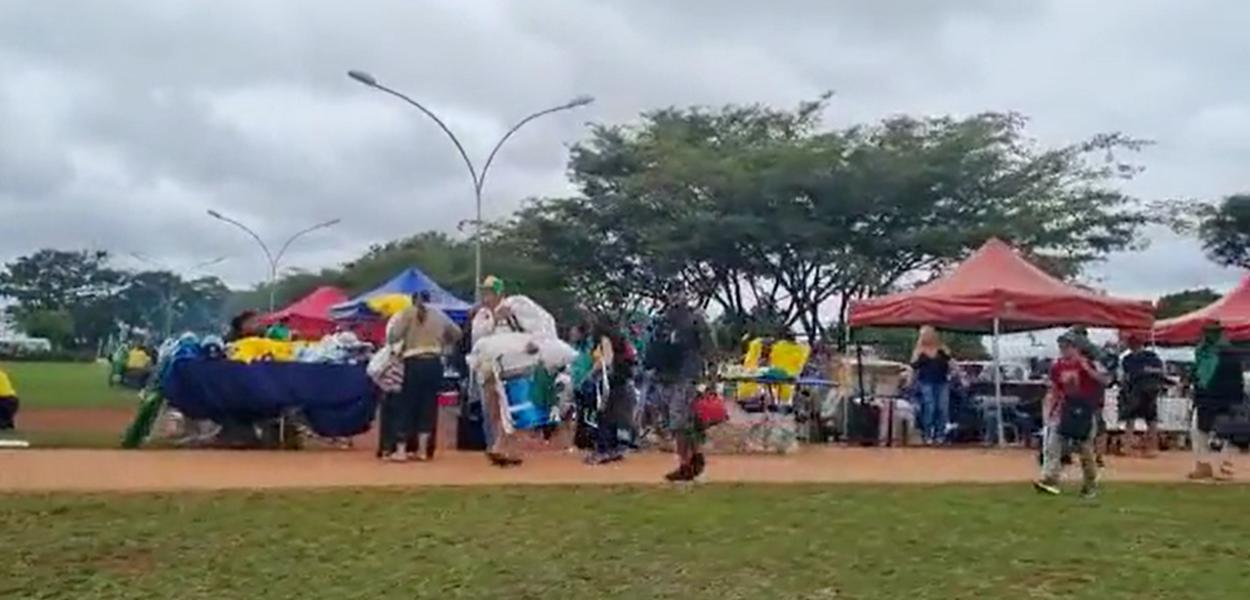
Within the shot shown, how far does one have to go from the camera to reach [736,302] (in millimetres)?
39906

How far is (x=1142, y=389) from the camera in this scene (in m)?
16.7

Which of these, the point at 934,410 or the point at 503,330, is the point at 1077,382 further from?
the point at 934,410

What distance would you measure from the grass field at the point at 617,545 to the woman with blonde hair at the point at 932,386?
7913 millimetres

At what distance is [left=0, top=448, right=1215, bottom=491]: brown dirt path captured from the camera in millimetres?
11484

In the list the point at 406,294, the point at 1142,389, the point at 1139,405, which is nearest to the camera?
the point at 1142,389

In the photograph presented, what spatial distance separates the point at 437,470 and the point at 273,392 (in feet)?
9.67

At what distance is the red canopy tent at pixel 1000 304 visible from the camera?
18234mm

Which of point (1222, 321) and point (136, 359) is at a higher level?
point (1222, 321)

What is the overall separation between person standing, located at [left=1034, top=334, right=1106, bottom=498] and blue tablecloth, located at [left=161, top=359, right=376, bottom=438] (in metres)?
6.78

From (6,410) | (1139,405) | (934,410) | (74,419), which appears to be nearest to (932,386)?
(934,410)

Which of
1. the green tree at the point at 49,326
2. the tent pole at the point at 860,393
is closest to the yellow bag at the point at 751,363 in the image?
the tent pole at the point at 860,393

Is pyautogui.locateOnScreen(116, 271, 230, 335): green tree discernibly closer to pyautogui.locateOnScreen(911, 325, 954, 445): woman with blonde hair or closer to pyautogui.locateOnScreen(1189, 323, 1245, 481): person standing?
pyautogui.locateOnScreen(911, 325, 954, 445): woman with blonde hair

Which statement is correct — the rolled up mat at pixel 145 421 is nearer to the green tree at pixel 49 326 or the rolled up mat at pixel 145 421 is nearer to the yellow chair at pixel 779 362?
the yellow chair at pixel 779 362

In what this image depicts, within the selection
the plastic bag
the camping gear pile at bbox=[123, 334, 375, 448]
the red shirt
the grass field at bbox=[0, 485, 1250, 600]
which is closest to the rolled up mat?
the camping gear pile at bbox=[123, 334, 375, 448]
